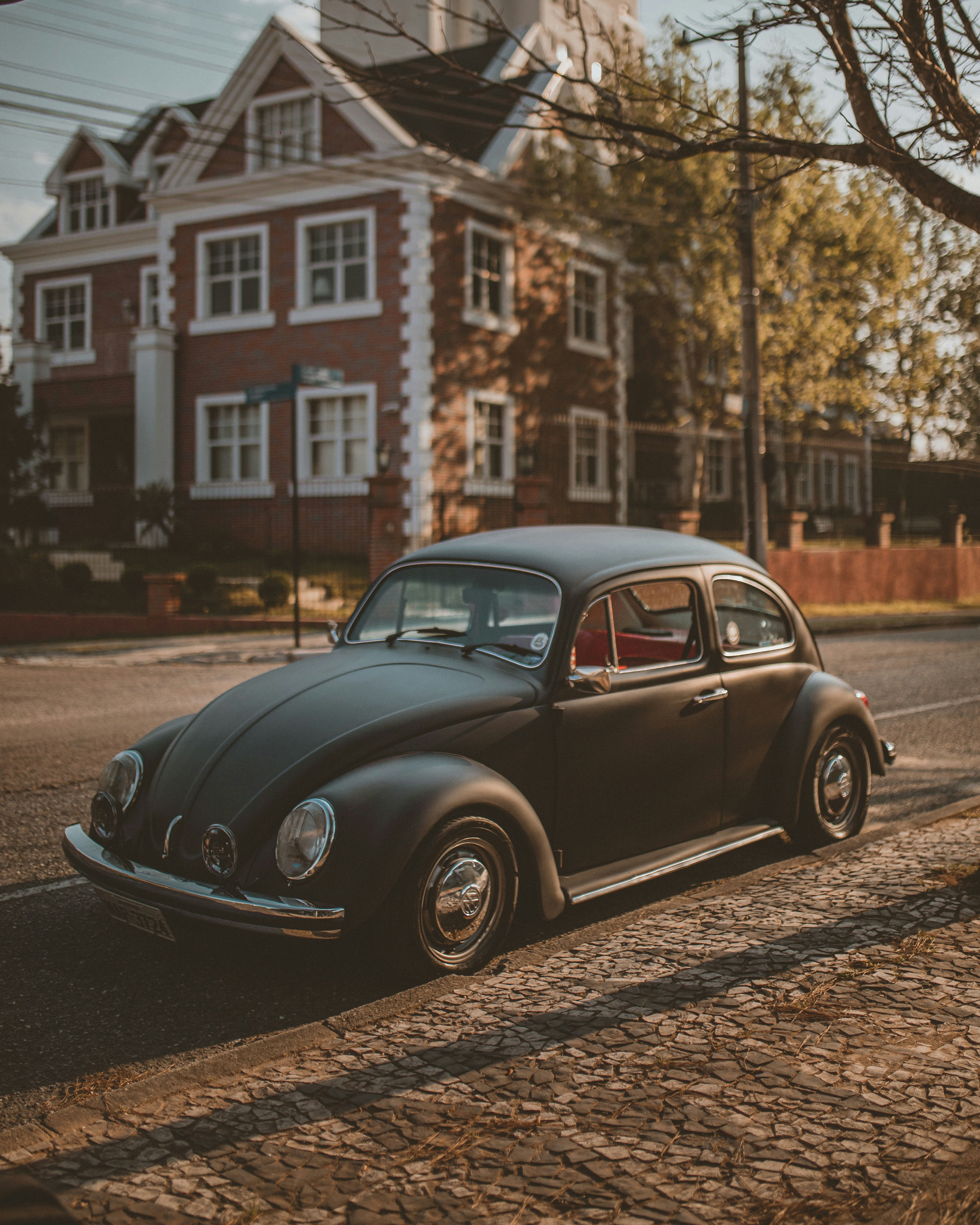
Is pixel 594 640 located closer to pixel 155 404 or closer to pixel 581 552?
pixel 581 552

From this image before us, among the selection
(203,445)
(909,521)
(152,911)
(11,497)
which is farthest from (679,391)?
(152,911)

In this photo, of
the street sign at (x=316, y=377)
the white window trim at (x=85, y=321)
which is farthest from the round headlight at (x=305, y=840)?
the white window trim at (x=85, y=321)

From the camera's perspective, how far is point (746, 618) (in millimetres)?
5551

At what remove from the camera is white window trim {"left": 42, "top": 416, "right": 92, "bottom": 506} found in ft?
94.0

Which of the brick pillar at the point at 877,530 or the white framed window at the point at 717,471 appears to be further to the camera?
the white framed window at the point at 717,471

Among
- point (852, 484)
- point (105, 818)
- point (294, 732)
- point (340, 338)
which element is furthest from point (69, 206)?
point (852, 484)

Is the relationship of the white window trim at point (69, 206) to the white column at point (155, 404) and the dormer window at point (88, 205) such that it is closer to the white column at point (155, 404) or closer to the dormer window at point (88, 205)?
the dormer window at point (88, 205)

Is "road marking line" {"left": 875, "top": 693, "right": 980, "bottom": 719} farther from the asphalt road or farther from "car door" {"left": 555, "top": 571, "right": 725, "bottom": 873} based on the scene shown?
"car door" {"left": 555, "top": 571, "right": 725, "bottom": 873}

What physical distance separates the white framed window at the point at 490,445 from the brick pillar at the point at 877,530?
8.77 meters

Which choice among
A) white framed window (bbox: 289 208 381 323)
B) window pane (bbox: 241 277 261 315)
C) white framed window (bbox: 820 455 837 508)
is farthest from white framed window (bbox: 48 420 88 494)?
white framed window (bbox: 820 455 837 508)

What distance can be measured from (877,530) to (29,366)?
71.3 ft

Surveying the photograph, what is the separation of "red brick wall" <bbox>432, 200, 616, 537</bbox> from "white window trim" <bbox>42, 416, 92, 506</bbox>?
9602mm

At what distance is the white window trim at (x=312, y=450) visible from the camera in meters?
24.2

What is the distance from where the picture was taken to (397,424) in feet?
78.4
